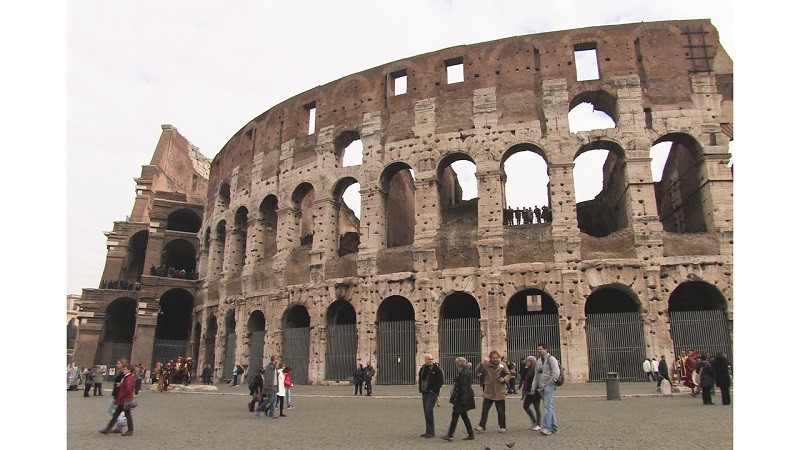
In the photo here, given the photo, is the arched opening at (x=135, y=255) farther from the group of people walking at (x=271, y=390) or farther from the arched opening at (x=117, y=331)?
the group of people walking at (x=271, y=390)

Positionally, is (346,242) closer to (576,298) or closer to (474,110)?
(474,110)

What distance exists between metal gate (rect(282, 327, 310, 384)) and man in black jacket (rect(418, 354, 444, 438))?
39.3 ft

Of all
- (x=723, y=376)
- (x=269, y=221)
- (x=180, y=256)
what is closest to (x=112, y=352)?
(x=180, y=256)

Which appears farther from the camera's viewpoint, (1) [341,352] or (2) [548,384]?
(1) [341,352]

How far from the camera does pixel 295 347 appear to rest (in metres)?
19.1

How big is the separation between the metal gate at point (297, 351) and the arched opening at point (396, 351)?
305 centimetres

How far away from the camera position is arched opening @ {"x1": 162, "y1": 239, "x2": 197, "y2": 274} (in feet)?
96.8

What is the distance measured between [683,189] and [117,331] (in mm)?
28255

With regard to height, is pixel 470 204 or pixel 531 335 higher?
pixel 470 204

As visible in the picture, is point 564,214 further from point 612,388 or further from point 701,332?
point 612,388

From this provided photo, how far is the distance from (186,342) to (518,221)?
18.6m

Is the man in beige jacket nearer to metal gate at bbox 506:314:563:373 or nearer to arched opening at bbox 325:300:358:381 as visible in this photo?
metal gate at bbox 506:314:563:373

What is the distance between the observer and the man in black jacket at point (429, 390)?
710 cm

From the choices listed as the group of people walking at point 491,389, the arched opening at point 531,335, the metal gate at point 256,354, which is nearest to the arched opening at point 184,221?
the metal gate at point 256,354
